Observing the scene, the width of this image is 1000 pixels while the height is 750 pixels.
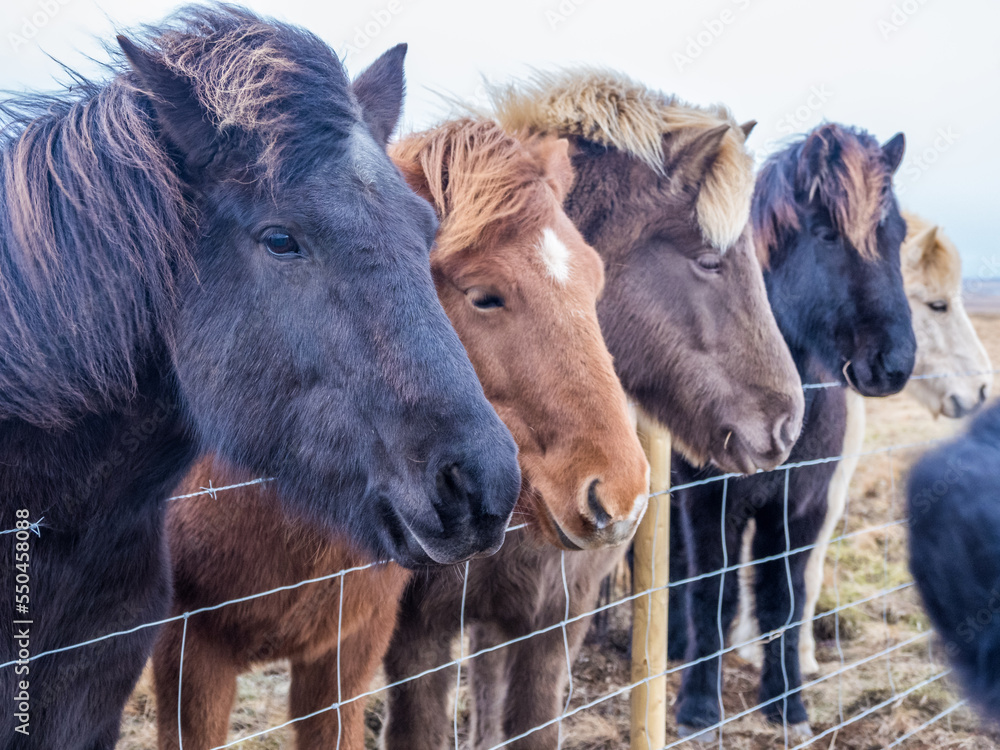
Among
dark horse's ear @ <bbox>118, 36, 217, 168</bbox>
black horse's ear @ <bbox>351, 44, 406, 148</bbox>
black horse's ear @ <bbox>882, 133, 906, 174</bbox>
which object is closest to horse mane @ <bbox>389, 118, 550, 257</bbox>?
black horse's ear @ <bbox>351, 44, 406, 148</bbox>

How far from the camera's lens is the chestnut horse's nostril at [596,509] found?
1.87 meters

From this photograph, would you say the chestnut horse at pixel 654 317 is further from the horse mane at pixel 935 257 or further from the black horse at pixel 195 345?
the horse mane at pixel 935 257

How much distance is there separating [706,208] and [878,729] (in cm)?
298

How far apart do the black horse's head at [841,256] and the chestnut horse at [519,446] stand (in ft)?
6.33

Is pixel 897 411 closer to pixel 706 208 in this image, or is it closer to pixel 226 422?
pixel 706 208

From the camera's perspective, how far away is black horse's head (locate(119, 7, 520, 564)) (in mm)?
1493

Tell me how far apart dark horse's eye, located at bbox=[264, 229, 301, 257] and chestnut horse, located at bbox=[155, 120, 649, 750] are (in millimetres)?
549

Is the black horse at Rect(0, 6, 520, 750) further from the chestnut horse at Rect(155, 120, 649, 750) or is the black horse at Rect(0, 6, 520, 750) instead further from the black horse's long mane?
the chestnut horse at Rect(155, 120, 649, 750)

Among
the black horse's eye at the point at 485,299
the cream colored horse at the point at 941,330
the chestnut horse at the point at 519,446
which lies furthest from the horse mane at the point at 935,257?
the black horse's eye at the point at 485,299

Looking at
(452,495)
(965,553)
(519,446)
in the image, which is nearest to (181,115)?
(452,495)

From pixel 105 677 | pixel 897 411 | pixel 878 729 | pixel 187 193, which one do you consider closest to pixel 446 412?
pixel 187 193

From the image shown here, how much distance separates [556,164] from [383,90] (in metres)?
0.63

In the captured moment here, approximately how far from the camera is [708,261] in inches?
105

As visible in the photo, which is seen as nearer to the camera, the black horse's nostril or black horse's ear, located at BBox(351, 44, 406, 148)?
the black horse's nostril
